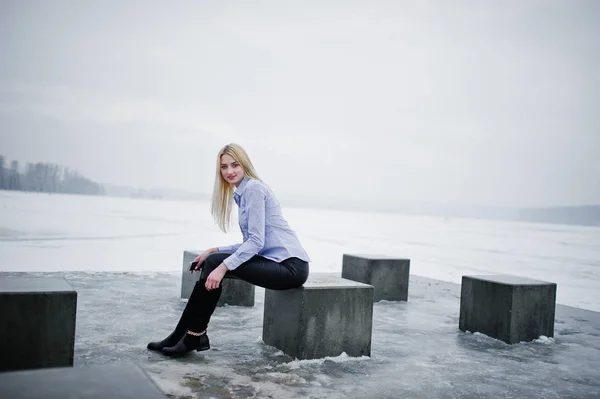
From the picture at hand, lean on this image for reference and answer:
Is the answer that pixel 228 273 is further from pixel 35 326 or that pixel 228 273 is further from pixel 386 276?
pixel 386 276

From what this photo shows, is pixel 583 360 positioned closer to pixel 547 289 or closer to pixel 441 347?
pixel 547 289

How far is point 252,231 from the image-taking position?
3.99m

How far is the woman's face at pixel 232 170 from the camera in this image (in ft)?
13.7

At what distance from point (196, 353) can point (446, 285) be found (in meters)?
6.74

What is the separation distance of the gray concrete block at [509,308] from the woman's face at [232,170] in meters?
3.13

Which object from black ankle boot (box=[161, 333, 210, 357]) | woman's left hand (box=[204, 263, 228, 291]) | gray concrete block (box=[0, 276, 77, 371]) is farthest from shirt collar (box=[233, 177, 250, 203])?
gray concrete block (box=[0, 276, 77, 371])

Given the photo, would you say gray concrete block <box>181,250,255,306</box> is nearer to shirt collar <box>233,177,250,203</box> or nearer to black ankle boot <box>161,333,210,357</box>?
black ankle boot <box>161,333,210,357</box>

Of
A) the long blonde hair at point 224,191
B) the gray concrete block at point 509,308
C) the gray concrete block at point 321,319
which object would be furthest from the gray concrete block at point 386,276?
the long blonde hair at point 224,191

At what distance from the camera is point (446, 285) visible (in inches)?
388

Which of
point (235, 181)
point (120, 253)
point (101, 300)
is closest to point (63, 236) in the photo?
point (120, 253)

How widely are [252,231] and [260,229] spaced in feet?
0.21

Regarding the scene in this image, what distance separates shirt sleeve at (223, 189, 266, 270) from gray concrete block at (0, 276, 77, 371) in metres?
1.16

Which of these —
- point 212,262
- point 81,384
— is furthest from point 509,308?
point 81,384

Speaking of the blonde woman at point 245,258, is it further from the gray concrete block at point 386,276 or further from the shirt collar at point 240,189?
the gray concrete block at point 386,276
